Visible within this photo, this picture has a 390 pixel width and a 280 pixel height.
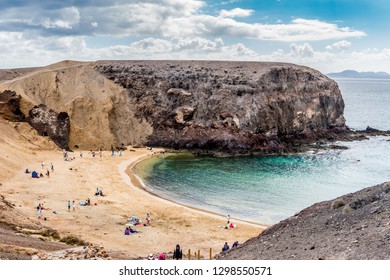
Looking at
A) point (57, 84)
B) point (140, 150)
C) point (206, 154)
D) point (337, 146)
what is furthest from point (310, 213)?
point (57, 84)

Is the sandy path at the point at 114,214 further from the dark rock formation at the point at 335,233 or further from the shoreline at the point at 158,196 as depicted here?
the dark rock formation at the point at 335,233

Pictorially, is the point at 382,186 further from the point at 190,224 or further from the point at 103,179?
the point at 103,179

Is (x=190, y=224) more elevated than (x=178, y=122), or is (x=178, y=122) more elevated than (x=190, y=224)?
(x=178, y=122)

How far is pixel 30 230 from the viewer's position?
896 inches

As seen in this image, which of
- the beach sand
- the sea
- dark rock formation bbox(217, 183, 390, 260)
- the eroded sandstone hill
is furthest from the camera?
the eroded sandstone hill

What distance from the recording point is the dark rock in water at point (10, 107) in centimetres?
5712

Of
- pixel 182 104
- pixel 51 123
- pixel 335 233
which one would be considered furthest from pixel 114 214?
pixel 182 104

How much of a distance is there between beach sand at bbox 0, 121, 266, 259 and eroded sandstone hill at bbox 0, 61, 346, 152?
11.4 meters

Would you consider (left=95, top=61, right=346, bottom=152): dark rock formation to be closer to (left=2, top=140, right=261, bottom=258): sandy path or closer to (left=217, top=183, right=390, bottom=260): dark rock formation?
(left=2, top=140, right=261, bottom=258): sandy path

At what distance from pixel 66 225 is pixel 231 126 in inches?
1507

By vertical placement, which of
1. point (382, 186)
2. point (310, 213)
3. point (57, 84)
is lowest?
point (310, 213)

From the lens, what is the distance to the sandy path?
83.7ft

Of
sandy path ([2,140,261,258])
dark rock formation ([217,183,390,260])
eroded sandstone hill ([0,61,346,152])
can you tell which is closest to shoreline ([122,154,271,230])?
sandy path ([2,140,261,258])

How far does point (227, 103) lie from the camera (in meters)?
64.1
